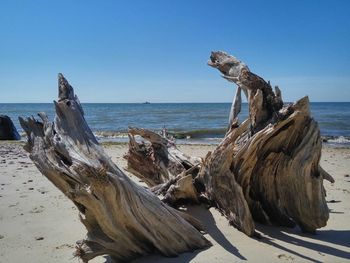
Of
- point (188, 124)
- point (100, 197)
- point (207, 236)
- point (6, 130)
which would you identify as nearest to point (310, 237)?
point (207, 236)

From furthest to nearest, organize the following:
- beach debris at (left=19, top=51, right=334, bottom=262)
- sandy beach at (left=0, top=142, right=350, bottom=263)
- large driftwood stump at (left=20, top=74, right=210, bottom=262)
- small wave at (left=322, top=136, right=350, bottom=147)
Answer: small wave at (left=322, top=136, right=350, bottom=147) < sandy beach at (left=0, top=142, right=350, bottom=263) < beach debris at (left=19, top=51, right=334, bottom=262) < large driftwood stump at (left=20, top=74, right=210, bottom=262)

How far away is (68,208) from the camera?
637cm

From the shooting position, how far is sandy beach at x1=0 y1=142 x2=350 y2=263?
12.1 ft

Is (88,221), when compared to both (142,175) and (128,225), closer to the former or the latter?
(128,225)

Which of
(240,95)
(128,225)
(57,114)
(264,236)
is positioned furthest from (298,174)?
(57,114)

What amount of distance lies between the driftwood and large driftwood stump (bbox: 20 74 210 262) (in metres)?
0.74

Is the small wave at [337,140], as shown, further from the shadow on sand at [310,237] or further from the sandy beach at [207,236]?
the shadow on sand at [310,237]

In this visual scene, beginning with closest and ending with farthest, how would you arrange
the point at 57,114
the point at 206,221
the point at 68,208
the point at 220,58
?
the point at 57,114 → the point at 206,221 → the point at 220,58 → the point at 68,208

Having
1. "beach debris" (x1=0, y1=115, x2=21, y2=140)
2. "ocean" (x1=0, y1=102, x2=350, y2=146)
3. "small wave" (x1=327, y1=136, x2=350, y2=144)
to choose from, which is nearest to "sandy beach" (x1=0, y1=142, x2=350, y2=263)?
"ocean" (x1=0, y1=102, x2=350, y2=146)

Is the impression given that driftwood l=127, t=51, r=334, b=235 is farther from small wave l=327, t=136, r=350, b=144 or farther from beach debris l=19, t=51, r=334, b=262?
small wave l=327, t=136, r=350, b=144

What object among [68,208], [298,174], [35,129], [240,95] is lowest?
[68,208]

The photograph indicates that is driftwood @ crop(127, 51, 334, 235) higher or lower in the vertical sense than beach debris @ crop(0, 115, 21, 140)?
higher

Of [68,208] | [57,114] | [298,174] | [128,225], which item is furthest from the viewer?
[68,208]

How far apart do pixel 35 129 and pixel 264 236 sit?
2789 mm
